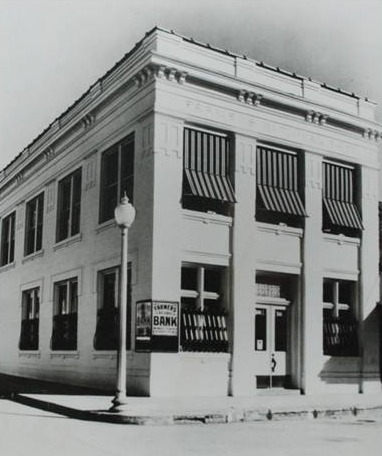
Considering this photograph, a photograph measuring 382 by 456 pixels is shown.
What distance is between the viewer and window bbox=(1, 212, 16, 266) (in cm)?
3036

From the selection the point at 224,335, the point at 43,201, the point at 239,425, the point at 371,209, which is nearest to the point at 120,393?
the point at 239,425

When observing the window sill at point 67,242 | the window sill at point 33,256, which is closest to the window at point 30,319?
the window sill at point 33,256

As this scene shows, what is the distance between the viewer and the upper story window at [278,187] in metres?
19.0

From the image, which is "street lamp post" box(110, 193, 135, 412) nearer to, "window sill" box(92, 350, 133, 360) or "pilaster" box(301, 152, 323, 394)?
"window sill" box(92, 350, 133, 360)

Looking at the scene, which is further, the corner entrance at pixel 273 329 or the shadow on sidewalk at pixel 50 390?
the corner entrance at pixel 273 329

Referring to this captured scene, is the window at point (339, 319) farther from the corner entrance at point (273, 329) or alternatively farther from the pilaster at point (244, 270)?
the pilaster at point (244, 270)

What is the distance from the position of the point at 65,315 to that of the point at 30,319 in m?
4.37

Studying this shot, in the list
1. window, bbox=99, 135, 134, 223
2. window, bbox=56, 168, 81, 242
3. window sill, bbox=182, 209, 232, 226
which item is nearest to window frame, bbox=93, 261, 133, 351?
window, bbox=99, 135, 134, 223

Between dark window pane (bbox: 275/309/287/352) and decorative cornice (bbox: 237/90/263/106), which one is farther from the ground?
decorative cornice (bbox: 237/90/263/106)

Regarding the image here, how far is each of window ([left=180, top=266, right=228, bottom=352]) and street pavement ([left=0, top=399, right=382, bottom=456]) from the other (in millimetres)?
4517

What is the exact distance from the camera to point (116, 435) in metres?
10.6

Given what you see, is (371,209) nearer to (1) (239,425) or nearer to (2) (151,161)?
(2) (151,161)

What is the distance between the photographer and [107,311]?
19.3 metres

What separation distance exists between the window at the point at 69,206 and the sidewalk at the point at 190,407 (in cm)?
654
